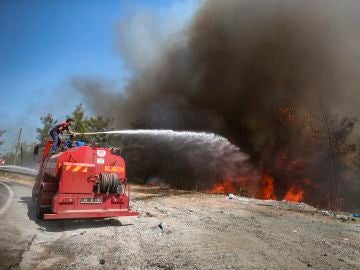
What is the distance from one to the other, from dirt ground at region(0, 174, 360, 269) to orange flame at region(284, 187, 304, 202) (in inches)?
470

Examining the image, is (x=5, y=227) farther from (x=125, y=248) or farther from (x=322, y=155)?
(x=322, y=155)

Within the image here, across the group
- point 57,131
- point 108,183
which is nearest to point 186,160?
point 57,131

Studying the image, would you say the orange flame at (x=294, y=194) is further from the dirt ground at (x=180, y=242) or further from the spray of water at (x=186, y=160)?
the dirt ground at (x=180, y=242)

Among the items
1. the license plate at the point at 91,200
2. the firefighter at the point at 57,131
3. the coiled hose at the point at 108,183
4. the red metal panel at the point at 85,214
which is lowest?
the red metal panel at the point at 85,214

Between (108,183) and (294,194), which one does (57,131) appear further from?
(294,194)

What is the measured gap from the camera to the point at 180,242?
6875 mm

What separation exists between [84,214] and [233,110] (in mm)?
19309

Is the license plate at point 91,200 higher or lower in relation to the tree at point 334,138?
lower

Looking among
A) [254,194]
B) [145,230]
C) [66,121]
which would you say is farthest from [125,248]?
[254,194]

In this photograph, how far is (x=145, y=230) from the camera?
26.7ft

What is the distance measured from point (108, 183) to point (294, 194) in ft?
57.0

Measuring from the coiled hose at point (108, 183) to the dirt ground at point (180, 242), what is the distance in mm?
899

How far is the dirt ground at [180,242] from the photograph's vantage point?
5.59 metres

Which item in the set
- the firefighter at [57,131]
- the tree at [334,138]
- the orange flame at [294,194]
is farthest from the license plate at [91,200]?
the tree at [334,138]
